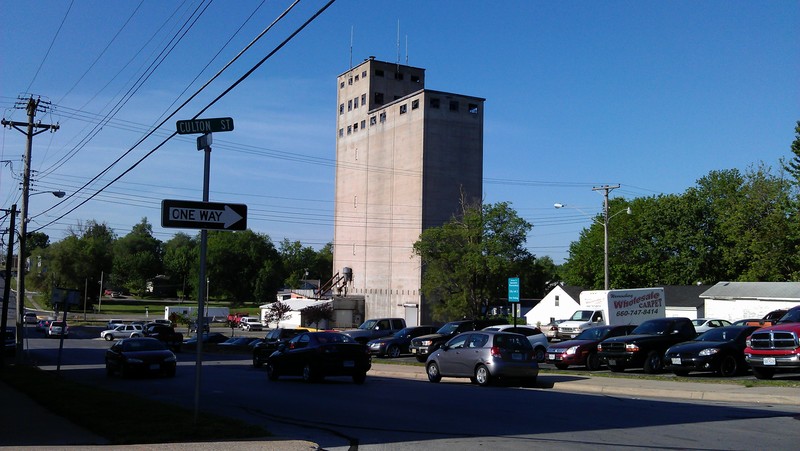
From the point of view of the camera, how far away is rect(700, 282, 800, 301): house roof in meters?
50.2

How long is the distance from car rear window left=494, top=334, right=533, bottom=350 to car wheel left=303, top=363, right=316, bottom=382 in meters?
5.66

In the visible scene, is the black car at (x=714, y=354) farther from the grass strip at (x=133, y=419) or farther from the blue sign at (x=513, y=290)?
the grass strip at (x=133, y=419)

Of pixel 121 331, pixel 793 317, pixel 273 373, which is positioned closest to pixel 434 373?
pixel 273 373

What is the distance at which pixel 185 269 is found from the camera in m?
158

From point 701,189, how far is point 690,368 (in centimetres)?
6831

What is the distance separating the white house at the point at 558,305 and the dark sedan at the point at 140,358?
46.3 meters

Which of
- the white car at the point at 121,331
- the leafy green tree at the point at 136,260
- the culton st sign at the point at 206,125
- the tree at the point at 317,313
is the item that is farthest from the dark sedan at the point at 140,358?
the leafy green tree at the point at 136,260

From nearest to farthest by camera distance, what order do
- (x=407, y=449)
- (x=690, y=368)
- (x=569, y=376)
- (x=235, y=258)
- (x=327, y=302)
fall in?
1. (x=407, y=449)
2. (x=690, y=368)
3. (x=569, y=376)
4. (x=327, y=302)
5. (x=235, y=258)

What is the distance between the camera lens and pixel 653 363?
2417 cm

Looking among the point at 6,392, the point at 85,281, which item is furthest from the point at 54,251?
the point at 6,392

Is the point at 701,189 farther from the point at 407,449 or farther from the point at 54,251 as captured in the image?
the point at 54,251

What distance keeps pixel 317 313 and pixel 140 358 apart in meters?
50.5

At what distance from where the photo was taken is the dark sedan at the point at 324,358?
22516 millimetres

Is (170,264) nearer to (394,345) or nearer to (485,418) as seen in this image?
(394,345)
